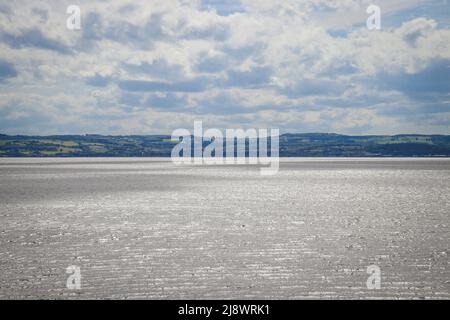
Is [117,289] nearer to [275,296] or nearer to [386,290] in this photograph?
[275,296]

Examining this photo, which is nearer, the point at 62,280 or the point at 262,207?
the point at 62,280

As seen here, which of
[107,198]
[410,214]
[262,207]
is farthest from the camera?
[107,198]

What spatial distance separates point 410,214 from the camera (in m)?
56.8

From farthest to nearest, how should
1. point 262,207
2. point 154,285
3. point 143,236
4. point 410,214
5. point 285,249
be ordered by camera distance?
point 262,207 < point 410,214 < point 143,236 < point 285,249 < point 154,285

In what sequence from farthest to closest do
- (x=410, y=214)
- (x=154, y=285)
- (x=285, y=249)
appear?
(x=410, y=214) → (x=285, y=249) → (x=154, y=285)

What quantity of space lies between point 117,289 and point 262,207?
41.1 metres

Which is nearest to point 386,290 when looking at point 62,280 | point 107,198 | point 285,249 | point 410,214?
point 285,249

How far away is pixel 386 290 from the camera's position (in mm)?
24375

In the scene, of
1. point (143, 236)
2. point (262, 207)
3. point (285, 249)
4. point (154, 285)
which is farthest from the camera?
point (262, 207)

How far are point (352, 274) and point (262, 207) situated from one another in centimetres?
3692

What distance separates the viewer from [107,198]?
247ft
